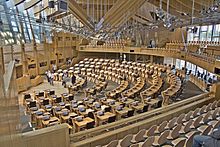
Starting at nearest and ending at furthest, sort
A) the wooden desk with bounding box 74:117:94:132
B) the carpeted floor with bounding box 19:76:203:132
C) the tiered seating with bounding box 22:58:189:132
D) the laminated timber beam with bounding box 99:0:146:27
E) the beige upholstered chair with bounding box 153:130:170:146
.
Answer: the beige upholstered chair with bounding box 153:130:170:146 → the wooden desk with bounding box 74:117:94:132 → the tiered seating with bounding box 22:58:189:132 → the carpeted floor with bounding box 19:76:203:132 → the laminated timber beam with bounding box 99:0:146:27

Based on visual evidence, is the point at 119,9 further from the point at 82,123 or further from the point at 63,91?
the point at 82,123

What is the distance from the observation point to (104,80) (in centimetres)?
2308

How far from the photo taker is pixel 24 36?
71.5ft

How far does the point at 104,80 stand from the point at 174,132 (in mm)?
15134

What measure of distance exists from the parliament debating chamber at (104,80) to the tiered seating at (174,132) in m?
0.04

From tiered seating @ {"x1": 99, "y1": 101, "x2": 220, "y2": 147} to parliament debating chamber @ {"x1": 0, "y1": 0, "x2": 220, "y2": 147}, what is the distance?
0.12 feet

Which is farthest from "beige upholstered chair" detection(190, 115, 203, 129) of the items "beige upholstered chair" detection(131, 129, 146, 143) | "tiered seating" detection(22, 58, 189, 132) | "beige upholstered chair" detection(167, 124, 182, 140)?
"tiered seating" detection(22, 58, 189, 132)

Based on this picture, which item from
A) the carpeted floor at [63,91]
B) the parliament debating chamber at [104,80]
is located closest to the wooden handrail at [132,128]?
the parliament debating chamber at [104,80]

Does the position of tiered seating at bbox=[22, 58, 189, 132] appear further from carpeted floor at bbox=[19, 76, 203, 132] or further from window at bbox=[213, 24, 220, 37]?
window at bbox=[213, 24, 220, 37]

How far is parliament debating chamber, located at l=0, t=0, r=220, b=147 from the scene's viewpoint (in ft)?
24.4

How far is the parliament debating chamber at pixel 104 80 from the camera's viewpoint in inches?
293

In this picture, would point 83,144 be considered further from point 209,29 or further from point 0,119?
point 209,29

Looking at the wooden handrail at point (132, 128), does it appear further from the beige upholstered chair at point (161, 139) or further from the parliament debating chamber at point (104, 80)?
the beige upholstered chair at point (161, 139)

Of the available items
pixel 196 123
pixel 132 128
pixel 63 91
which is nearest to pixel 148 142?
pixel 132 128
